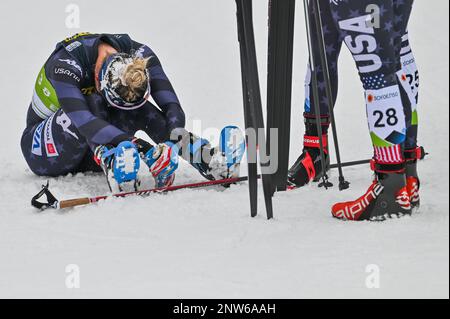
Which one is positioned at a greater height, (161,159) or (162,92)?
(162,92)

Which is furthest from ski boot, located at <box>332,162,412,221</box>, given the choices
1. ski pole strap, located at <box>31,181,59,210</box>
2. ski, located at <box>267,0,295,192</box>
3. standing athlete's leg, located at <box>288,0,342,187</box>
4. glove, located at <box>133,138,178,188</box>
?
ski pole strap, located at <box>31,181,59,210</box>

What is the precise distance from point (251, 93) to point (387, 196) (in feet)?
1.59

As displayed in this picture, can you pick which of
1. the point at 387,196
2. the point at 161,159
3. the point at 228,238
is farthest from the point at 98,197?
the point at 387,196

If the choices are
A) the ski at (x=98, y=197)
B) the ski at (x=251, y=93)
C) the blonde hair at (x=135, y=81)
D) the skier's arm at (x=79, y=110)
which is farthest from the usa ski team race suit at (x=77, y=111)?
the ski at (x=251, y=93)

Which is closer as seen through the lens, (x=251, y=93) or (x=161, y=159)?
(x=251, y=93)

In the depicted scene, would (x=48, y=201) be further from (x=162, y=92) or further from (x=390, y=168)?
(x=390, y=168)

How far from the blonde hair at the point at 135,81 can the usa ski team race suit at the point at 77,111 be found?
141mm

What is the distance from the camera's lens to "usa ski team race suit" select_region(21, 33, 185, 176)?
3.00 metres

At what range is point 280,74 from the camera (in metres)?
2.28

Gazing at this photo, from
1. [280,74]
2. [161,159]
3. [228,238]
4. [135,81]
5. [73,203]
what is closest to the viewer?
[228,238]

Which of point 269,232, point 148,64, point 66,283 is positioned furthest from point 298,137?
point 66,283

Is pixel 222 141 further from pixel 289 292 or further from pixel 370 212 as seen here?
pixel 289 292

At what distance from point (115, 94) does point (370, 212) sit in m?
1.17

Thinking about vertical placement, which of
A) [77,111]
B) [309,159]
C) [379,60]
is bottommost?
[309,159]
